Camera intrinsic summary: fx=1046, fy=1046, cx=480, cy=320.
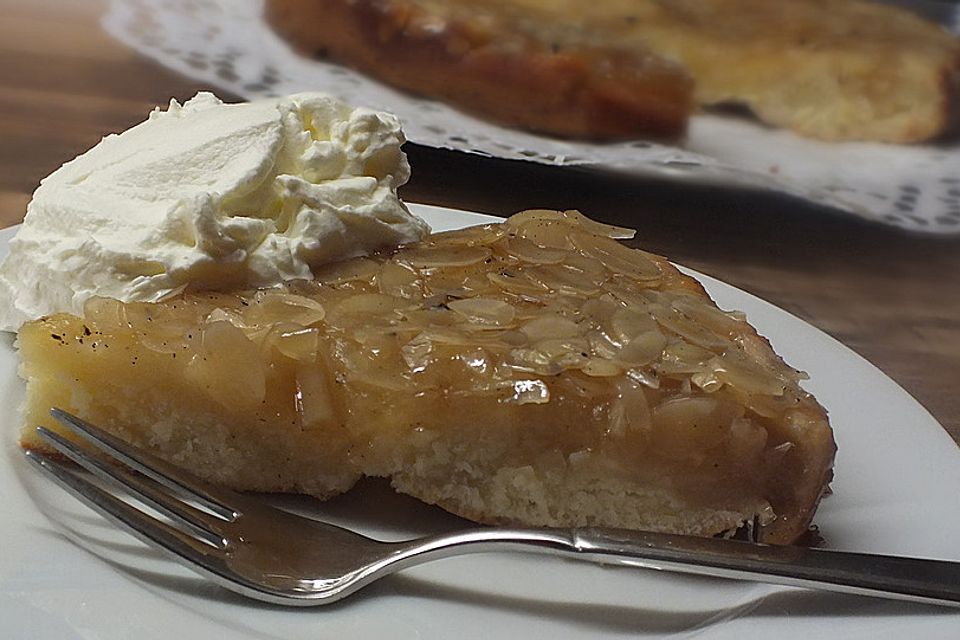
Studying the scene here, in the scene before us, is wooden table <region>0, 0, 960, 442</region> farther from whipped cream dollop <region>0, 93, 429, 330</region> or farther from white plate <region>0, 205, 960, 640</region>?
white plate <region>0, 205, 960, 640</region>

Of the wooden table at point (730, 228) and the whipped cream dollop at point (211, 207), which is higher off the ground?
the whipped cream dollop at point (211, 207)

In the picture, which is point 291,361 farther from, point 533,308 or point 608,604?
point 608,604

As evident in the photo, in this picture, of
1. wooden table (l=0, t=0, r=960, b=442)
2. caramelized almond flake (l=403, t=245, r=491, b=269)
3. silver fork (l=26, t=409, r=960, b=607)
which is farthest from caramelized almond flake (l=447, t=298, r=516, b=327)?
wooden table (l=0, t=0, r=960, b=442)

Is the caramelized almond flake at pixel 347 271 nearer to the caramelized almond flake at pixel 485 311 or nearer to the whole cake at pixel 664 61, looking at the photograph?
the caramelized almond flake at pixel 485 311

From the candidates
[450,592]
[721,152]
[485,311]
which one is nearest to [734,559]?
[450,592]

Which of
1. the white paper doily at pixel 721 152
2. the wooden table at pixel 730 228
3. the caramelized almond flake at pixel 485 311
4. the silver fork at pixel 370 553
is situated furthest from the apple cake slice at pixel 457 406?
the white paper doily at pixel 721 152

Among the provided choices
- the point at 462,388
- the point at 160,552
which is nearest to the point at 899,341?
the point at 462,388
